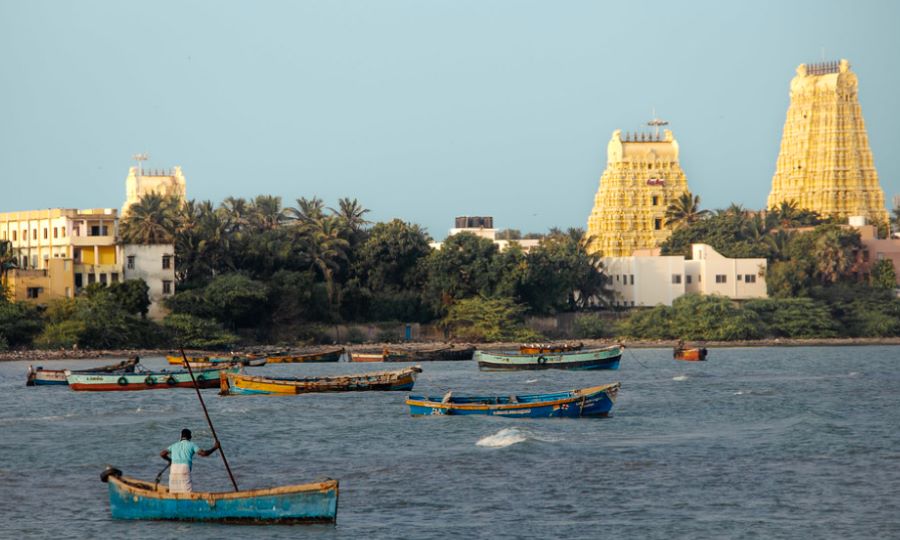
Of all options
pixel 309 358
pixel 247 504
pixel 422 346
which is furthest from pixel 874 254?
pixel 247 504

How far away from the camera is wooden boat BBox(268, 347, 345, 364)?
92875 millimetres

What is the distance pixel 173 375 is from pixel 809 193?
3643 inches

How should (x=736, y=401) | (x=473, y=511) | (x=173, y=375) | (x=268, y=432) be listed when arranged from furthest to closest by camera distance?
(x=173, y=375) < (x=736, y=401) < (x=268, y=432) < (x=473, y=511)

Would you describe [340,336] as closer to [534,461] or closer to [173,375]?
[173,375]

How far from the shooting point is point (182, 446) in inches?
1310

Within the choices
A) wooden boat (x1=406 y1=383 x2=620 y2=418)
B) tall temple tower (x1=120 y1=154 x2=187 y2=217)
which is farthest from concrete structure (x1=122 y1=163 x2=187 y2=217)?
wooden boat (x1=406 y1=383 x2=620 y2=418)

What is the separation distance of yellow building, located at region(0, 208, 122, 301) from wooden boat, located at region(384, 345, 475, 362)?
70.9ft

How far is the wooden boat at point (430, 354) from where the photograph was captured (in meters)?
95.6

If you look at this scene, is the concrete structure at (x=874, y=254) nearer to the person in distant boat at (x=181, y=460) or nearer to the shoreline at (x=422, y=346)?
the shoreline at (x=422, y=346)

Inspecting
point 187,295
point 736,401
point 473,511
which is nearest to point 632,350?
point 187,295

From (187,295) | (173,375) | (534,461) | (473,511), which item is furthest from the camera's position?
(187,295)

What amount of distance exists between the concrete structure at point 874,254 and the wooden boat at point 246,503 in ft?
322

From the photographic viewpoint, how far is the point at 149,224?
344 feet

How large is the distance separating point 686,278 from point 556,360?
38293 millimetres
